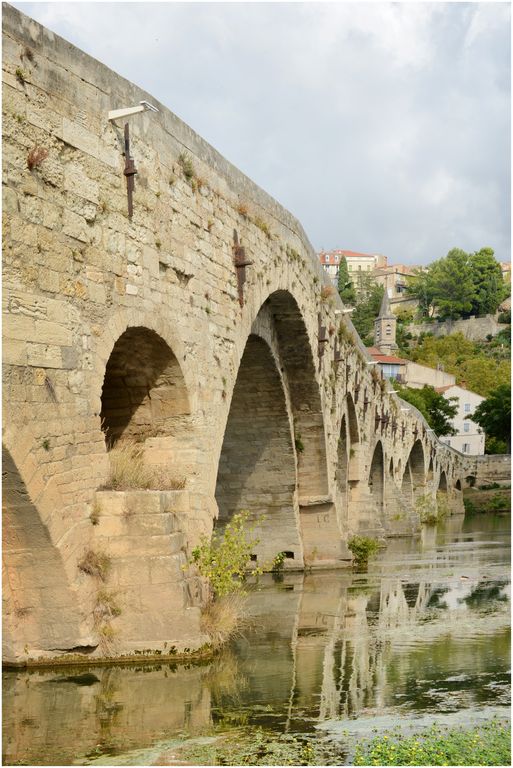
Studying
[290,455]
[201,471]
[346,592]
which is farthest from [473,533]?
[201,471]

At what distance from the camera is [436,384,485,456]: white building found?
256 feet

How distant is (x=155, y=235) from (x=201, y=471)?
247 centimetres

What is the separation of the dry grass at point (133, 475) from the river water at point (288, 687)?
150cm

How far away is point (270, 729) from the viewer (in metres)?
6.30

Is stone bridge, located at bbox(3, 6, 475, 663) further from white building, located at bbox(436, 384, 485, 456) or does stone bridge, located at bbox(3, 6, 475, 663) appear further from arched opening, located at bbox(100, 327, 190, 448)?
white building, located at bbox(436, 384, 485, 456)

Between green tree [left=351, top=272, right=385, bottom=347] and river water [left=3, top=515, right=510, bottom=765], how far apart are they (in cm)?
9504

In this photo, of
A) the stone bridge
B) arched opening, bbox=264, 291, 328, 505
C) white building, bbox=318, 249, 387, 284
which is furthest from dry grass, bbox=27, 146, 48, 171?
white building, bbox=318, 249, 387, 284

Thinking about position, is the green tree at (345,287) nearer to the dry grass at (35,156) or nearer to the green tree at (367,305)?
the green tree at (367,305)

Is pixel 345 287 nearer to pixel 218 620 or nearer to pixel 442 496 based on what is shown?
pixel 442 496

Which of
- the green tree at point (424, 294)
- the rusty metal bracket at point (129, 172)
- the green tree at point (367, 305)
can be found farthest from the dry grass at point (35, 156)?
the green tree at point (424, 294)

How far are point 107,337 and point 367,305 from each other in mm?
112214

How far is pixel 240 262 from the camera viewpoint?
39.9 feet

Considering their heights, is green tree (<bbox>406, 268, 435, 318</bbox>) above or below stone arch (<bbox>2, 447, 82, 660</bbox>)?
above

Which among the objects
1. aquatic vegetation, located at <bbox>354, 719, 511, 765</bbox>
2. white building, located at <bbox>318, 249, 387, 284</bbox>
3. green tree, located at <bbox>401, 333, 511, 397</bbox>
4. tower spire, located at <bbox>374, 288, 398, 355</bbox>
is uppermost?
white building, located at <bbox>318, 249, 387, 284</bbox>
